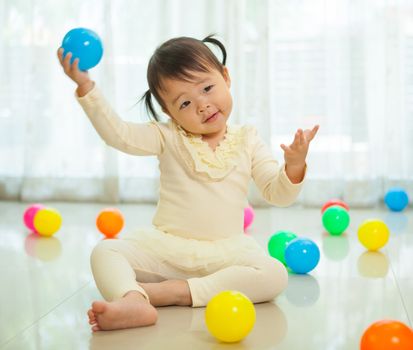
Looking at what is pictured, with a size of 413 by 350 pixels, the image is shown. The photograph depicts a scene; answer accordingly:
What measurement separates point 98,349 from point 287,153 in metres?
0.57

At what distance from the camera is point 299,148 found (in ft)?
4.63

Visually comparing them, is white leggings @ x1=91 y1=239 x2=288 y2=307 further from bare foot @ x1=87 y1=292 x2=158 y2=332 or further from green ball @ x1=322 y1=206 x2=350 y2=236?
green ball @ x1=322 y1=206 x2=350 y2=236

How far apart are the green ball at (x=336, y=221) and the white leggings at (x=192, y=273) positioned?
77 centimetres

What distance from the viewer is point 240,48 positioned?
2.81m

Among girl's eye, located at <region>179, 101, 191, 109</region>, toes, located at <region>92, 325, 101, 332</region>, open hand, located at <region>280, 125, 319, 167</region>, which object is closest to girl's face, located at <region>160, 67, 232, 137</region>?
girl's eye, located at <region>179, 101, 191, 109</region>

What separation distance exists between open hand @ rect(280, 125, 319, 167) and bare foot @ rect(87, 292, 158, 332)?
1.42 ft

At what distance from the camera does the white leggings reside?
140 centimetres

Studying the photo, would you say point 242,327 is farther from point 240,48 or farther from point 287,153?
point 240,48

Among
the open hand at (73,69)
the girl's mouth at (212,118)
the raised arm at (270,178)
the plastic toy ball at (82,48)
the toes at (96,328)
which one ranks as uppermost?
the plastic toy ball at (82,48)

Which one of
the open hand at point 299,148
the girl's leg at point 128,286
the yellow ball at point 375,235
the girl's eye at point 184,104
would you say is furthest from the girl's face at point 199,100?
the yellow ball at point 375,235

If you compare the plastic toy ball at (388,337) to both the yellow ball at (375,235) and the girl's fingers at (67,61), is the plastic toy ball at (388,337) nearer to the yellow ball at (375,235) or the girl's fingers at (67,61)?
the girl's fingers at (67,61)

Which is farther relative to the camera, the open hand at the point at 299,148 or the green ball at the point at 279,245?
the green ball at the point at 279,245

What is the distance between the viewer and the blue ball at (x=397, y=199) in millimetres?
2658

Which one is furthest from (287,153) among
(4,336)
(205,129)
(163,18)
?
(163,18)
